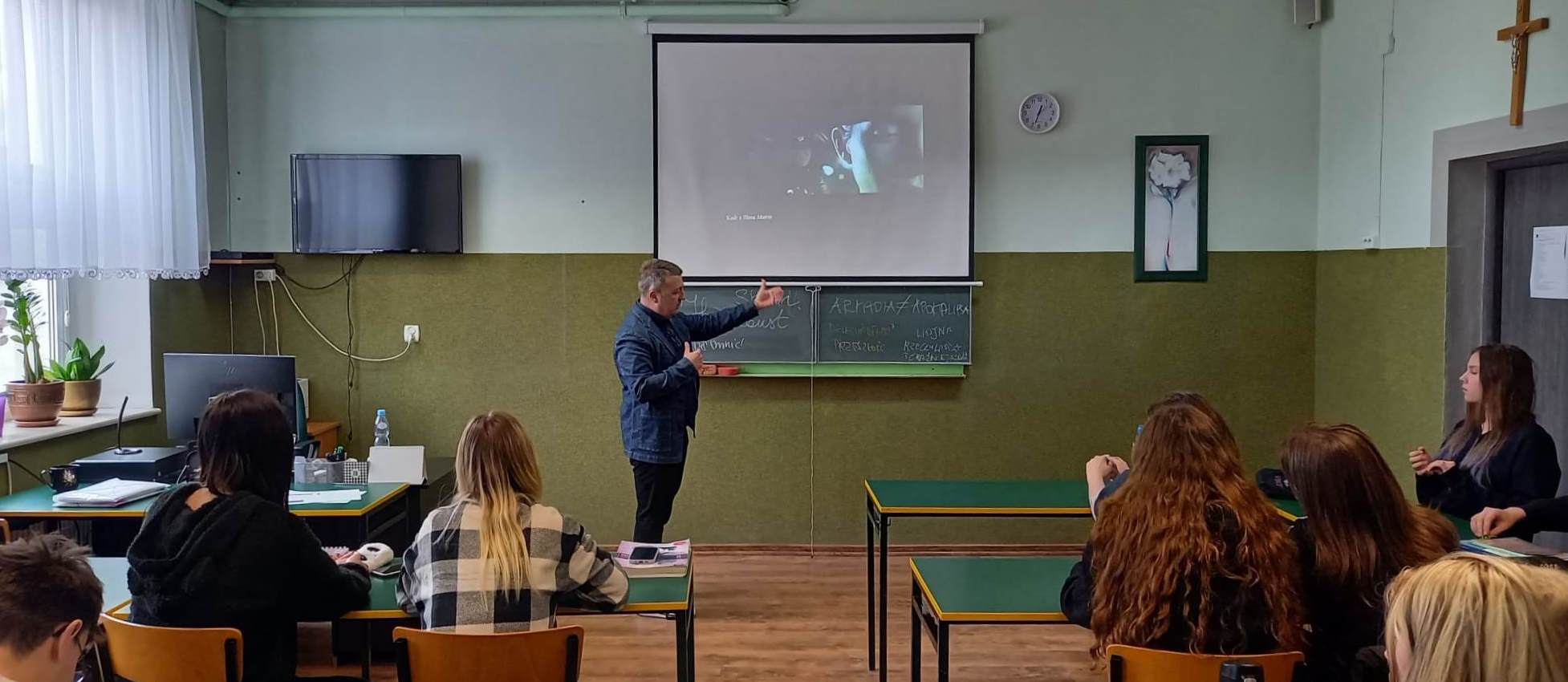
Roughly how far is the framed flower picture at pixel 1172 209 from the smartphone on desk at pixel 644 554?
3552mm

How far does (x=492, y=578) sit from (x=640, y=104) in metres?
3.62

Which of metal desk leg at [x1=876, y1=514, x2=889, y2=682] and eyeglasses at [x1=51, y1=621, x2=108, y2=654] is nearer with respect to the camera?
eyeglasses at [x1=51, y1=621, x2=108, y2=654]

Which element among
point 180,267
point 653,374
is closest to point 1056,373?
point 653,374

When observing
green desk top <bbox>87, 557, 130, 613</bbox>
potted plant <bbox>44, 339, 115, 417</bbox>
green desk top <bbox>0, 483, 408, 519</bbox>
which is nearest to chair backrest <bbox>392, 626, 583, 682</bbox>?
green desk top <bbox>87, 557, 130, 613</bbox>

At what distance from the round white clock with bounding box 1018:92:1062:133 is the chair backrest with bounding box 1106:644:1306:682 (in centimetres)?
380

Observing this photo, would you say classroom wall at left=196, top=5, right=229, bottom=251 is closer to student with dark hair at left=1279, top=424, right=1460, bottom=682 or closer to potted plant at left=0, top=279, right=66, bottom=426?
potted plant at left=0, top=279, right=66, bottom=426

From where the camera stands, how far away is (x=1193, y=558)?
2.12m

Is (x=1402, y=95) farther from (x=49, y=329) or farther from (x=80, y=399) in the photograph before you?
(x=49, y=329)

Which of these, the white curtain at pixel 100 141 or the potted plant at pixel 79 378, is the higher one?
the white curtain at pixel 100 141

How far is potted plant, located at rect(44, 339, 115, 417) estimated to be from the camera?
4.43m

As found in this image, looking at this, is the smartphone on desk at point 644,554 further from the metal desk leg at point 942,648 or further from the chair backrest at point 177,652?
the chair backrest at point 177,652

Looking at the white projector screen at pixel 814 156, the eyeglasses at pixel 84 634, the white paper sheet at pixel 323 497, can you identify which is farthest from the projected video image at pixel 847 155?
the eyeglasses at pixel 84 634

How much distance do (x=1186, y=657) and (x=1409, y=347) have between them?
3.43 metres

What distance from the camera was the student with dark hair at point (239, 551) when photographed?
2.33m
